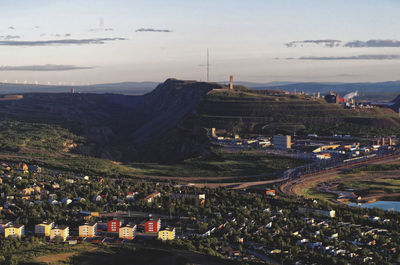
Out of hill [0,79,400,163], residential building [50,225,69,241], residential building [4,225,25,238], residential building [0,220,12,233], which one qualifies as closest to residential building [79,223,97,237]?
residential building [50,225,69,241]

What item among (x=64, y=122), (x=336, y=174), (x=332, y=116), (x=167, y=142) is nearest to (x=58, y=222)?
(x=336, y=174)

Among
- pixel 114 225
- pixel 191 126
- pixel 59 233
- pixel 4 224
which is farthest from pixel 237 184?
pixel 191 126

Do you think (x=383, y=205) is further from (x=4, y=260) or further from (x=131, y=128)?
(x=131, y=128)

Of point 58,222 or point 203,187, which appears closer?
point 58,222

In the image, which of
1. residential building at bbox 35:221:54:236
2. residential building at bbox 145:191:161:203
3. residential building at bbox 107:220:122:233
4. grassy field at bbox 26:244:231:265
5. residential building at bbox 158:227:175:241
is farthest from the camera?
residential building at bbox 145:191:161:203

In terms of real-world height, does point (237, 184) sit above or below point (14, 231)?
below

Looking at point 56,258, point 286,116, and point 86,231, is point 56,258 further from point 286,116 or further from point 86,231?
point 286,116

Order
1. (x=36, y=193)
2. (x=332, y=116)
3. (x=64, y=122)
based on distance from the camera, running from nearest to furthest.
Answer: (x=36, y=193), (x=332, y=116), (x=64, y=122)

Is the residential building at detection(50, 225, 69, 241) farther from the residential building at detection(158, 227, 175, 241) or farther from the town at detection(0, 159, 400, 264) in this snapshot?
the residential building at detection(158, 227, 175, 241)

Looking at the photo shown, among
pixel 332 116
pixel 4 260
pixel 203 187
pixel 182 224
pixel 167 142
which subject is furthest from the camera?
pixel 332 116
